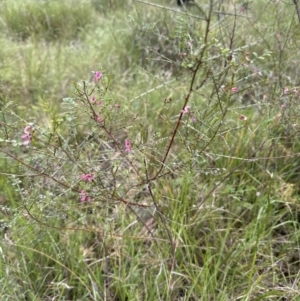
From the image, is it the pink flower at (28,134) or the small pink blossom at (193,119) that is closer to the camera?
the pink flower at (28,134)

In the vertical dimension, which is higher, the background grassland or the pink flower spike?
the pink flower spike

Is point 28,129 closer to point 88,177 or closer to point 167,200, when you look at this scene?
point 88,177

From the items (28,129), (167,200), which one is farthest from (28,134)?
(167,200)

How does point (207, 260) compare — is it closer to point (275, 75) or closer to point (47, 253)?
point (47, 253)

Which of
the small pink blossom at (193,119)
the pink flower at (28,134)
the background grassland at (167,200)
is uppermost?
the pink flower at (28,134)

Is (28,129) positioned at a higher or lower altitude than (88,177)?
higher

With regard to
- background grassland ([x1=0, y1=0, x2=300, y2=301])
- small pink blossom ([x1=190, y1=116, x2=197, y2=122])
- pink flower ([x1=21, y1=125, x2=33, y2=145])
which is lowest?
background grassland ([x1=0, y1=0, x2=300, y2=301])

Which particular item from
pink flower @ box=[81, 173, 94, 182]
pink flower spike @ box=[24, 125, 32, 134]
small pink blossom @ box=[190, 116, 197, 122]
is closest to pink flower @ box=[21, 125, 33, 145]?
pink flower spike @ box=[24, 125, 32, 134]

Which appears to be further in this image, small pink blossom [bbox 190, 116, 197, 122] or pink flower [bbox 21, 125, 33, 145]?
small pink blossom [bbox 190, 116, 197, 122]

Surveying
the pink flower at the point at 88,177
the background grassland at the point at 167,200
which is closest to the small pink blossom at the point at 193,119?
the background grassland at the point at 167,200

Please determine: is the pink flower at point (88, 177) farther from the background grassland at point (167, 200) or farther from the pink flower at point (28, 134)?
the pink flower at point (28, 134)

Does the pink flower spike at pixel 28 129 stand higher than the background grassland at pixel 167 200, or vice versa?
the pink flower spike at pixel 28 129

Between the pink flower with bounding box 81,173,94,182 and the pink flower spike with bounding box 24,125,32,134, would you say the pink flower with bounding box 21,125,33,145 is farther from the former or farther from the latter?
the pink flower with bounding box 81,173,94,182

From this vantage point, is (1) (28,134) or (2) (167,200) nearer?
(1) (28,134)
